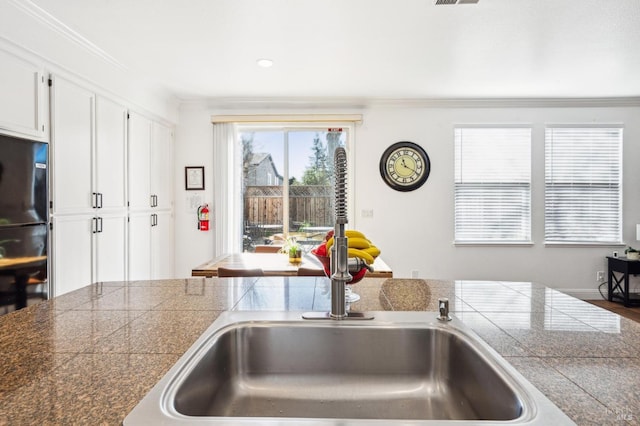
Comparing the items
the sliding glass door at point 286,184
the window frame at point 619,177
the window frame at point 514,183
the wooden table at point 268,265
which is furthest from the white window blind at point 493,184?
the wooden table at point 268,265

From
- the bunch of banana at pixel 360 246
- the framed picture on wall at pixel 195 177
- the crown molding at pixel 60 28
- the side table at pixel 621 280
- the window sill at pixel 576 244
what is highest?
the crown molding at pixel 60 28

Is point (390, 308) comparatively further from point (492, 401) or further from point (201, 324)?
point (201, 324)

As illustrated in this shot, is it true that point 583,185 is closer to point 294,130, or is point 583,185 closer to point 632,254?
point 632,254

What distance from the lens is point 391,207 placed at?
4.79m

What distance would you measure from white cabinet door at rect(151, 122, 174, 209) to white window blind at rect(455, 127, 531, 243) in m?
3.59

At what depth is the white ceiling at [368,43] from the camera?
2545 mm

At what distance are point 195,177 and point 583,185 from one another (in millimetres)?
4881

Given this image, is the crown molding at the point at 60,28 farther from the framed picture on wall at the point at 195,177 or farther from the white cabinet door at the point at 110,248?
the framed picture on wall at the point at 195,177

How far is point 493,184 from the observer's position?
478cm

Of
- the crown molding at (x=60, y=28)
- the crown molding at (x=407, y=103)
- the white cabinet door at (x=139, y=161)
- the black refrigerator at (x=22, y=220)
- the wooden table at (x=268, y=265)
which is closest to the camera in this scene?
the black refrigerator at (x=22, y=220)

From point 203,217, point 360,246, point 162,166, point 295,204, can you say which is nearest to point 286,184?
point 295,204

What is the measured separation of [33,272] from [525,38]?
3.96 meters

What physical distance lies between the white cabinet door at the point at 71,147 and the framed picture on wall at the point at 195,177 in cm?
165

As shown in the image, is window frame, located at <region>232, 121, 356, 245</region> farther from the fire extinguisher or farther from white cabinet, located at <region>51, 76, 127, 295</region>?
white cabinet, located at <region>51, 76, 127, 295</region>
